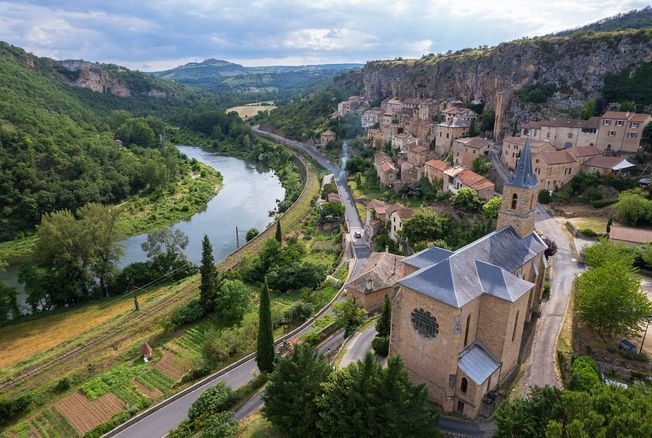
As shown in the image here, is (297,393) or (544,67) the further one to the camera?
(544,67)

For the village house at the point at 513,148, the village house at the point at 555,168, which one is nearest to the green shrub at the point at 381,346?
the village house at the point at 555,168

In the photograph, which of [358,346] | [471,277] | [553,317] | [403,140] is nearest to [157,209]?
[403,140]

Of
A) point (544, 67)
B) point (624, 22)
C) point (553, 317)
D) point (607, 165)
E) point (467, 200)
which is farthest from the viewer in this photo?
point (624, 22)

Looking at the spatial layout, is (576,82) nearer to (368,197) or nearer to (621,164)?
(621,164)

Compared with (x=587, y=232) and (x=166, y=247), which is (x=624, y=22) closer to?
(x=587, y=232)

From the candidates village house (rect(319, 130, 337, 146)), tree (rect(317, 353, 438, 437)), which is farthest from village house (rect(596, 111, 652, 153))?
village house (rect(319, 130, 337, 146))

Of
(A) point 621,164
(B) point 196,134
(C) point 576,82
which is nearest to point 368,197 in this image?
(A) point 621,164

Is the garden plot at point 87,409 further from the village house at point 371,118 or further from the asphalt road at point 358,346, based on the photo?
the village house at point 371,118
